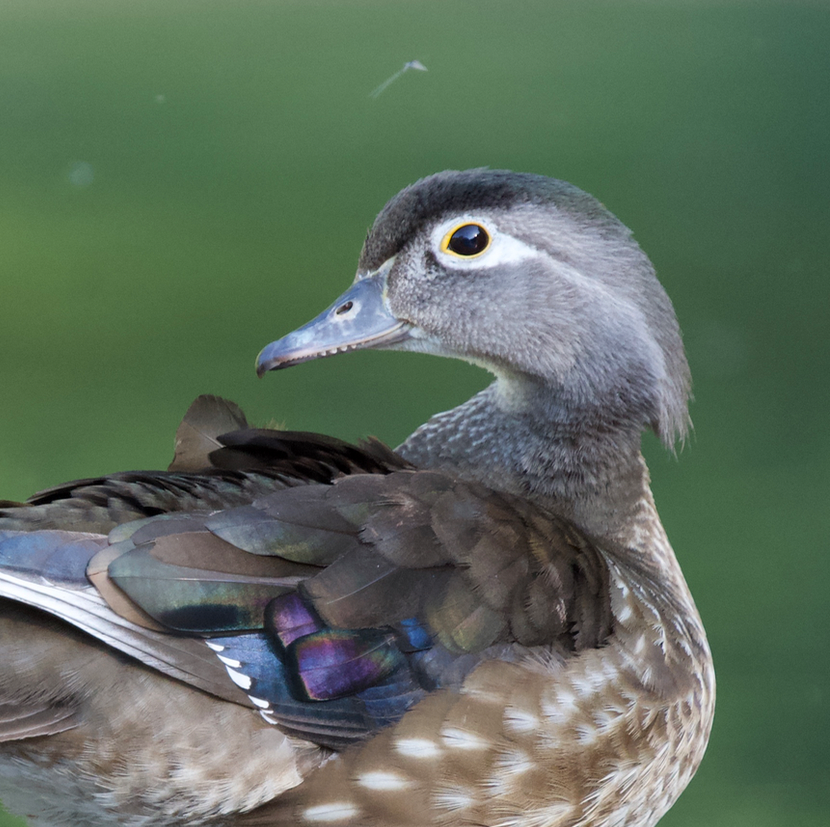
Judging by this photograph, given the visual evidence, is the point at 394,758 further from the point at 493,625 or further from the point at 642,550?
the point at 642,550

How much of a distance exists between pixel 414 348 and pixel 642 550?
0.24 metres

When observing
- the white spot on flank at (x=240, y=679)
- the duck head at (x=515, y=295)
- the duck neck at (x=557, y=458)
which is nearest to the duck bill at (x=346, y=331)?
the duck head at (x=515, y=295)

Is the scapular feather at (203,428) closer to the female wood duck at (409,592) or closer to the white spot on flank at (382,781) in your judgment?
the female wood duck at (409,592)

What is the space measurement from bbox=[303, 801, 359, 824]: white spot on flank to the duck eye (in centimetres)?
39

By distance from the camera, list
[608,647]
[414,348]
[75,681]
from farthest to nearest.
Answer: [414,348] → [608,647] → [75,681]

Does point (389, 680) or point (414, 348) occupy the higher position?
point (414, 348)

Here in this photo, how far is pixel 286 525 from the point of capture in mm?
680

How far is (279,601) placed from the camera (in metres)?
0.66

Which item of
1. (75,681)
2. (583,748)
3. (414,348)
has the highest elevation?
(414,348)

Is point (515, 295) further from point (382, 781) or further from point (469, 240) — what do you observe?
point (382, 781)

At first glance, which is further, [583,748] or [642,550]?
[642,550]

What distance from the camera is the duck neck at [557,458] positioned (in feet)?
2.82

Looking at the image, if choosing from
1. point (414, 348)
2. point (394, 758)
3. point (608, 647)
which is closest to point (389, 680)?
point (394, 758)

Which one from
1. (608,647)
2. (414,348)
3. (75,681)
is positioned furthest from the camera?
(414,348)
